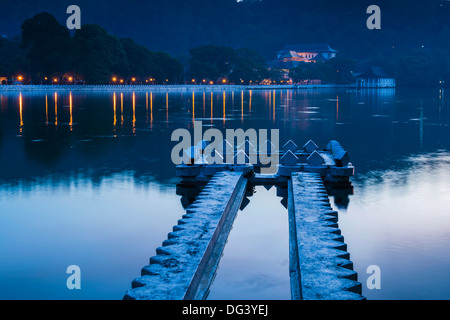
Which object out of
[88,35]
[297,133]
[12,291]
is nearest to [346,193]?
[12,291]

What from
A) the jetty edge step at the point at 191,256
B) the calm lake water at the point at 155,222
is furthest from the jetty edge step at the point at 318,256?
the jetty edge step at the point at 191,256

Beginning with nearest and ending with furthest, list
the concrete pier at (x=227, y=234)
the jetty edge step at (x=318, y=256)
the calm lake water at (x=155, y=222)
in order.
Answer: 1. the jetty edge step at (x=318, y=256)
2. the concrete pier at (x=227, y=234)
3. the calm lake water at (x=155, y=222)

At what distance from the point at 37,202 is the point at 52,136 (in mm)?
14284

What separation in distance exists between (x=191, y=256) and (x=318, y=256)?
1600mm

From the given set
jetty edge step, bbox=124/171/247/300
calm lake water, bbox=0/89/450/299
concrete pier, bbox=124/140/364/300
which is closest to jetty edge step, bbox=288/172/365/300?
concrete pier, bbox=124/140/364/300

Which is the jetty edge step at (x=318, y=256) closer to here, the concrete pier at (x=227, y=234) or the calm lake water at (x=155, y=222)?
the concrete pier at (x=227, y=234)

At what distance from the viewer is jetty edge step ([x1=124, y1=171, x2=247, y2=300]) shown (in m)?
6.16

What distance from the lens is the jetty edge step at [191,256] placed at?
6.16 meters

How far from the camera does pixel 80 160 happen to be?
17906 mm

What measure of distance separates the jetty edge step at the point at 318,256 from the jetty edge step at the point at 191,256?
110cm

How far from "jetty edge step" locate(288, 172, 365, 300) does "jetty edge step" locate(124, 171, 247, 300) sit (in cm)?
110

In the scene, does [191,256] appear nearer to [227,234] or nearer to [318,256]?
[318,256]

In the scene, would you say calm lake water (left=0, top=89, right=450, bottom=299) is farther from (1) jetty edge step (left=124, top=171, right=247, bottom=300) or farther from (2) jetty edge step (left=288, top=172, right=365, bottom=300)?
(2) jetty edge step (left=288, top=172, right=365, bottom=300)

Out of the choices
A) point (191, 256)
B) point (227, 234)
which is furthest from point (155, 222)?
point (191, 256)
